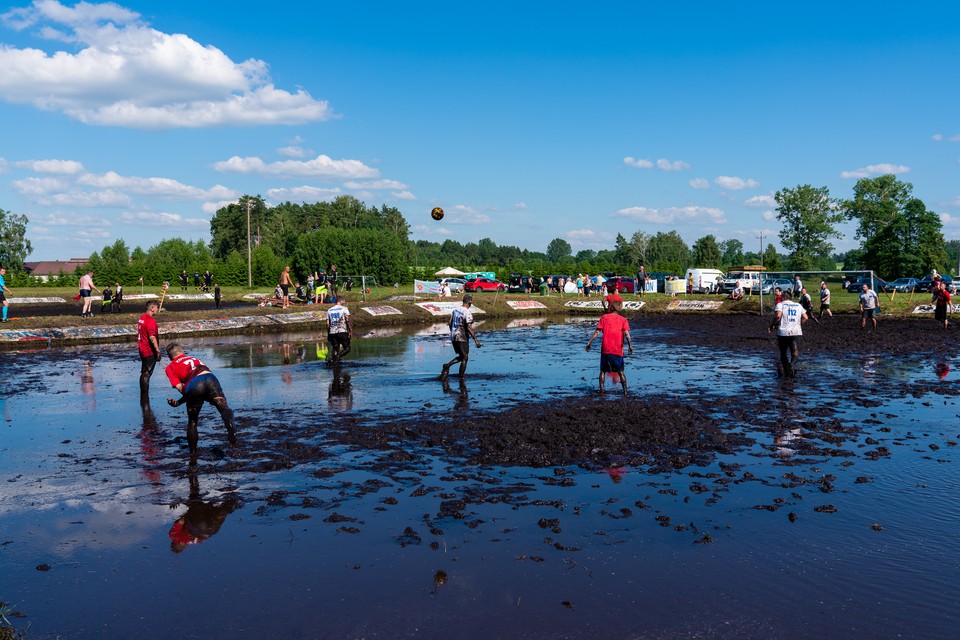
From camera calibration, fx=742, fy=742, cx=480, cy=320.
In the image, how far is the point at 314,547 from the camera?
782 centimetres

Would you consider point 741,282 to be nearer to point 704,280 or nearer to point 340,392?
point 704,280

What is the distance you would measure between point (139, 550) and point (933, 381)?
59.1 feet

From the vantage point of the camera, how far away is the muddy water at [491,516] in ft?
20.8

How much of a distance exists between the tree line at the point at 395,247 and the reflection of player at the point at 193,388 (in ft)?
180

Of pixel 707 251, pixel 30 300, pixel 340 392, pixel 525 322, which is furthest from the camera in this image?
pixel 707 251

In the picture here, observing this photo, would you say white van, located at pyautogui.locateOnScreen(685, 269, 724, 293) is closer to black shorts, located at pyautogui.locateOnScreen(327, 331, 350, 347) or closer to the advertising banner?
the advertising banner

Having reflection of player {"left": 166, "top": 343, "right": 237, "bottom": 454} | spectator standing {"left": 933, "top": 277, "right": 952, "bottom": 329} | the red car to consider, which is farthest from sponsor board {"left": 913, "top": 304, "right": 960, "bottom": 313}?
the red car

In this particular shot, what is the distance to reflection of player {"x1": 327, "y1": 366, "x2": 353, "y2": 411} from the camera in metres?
15.4

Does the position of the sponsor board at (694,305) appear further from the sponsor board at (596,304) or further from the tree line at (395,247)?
the tree line at (395,247)

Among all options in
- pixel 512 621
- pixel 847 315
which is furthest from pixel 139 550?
pixel 847 315

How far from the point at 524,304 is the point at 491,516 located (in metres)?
40.5

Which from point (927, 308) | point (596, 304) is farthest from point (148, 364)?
point (927, 308)

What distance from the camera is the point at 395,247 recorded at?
8619 cm

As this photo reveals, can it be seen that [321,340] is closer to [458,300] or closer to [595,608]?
[458,300]
